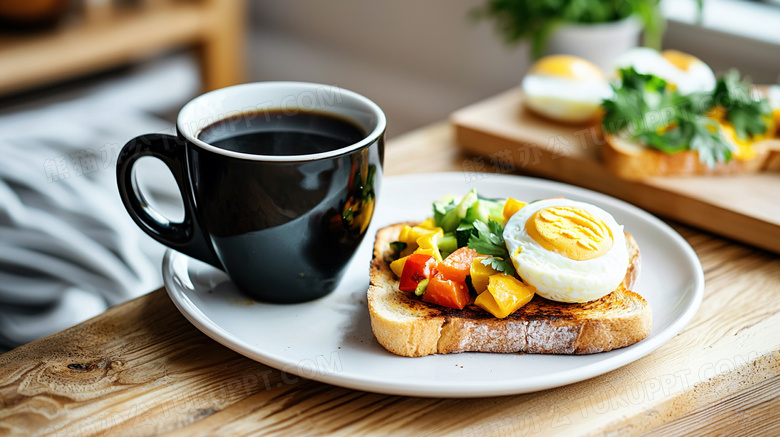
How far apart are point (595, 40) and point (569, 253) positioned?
3.76ft

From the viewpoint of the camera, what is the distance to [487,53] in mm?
2803

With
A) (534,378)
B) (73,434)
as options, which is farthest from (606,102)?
(73,434)

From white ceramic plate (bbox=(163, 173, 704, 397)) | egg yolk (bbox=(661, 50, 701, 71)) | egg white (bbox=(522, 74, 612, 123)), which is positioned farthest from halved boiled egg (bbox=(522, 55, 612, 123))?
white ceramic plate (bbox=(163, 173, 704, 397))

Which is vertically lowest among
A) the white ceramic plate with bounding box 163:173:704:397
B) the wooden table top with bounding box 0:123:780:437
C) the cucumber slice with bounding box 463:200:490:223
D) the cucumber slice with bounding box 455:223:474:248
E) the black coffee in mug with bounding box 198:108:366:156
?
the wooden table top with bounding box 0:123:780:437

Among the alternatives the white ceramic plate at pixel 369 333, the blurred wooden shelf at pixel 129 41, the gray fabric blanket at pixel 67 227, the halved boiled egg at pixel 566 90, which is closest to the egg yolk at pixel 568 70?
the halved boiled egg at pixel 566 90

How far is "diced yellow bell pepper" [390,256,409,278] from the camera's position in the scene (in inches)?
38.8

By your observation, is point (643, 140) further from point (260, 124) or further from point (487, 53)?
point (487, 53)

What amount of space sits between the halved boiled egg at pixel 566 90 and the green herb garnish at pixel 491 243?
688 mm

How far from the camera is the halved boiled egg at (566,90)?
156 centimetres

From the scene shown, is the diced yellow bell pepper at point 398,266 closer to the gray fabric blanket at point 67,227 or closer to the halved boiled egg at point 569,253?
the halved boiled egg at point 569,253

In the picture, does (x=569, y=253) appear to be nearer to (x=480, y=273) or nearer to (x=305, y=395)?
(x=480, y=273)

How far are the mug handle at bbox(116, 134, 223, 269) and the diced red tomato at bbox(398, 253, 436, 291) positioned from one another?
27 cm

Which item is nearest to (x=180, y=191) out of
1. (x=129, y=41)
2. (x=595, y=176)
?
(x=595, y=176)

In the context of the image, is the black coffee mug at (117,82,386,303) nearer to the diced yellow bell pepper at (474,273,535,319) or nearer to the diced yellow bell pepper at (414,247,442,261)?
the diced yellow bell pepper at (414,247,442,261)
